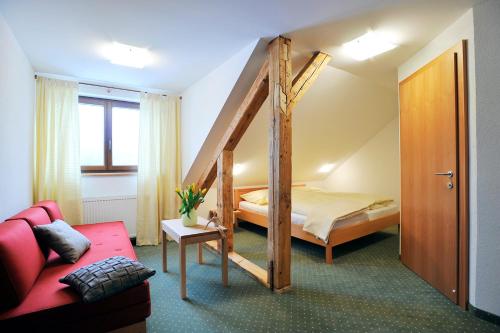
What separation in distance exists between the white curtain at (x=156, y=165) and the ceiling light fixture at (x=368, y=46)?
2.43 m

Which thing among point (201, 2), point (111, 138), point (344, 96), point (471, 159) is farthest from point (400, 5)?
point (111, 138)

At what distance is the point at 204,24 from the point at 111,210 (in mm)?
2729

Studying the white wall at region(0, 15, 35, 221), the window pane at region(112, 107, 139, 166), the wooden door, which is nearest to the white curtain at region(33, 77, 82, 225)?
the white wall at region(0, 15, 35, 221)

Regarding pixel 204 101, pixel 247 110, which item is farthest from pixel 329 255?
pixel 204 101

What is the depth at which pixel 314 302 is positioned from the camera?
6.88 ft

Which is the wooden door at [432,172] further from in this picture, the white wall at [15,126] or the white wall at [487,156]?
the white wall at [15,126]

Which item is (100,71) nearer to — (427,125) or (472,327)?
(427,125)

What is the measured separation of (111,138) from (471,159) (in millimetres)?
3970

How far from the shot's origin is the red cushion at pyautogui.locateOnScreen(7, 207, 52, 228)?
6.21 feet

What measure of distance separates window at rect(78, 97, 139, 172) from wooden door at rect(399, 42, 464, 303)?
3.44 metres

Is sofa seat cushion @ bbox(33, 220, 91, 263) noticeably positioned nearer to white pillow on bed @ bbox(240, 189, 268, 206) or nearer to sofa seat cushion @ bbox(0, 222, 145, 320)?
sofa seat cushion @ bbox(0, 222, 145, 320)

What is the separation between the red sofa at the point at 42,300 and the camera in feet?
4.32

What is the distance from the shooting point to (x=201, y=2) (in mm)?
1774

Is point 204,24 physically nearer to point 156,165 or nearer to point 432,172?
point 156,165
